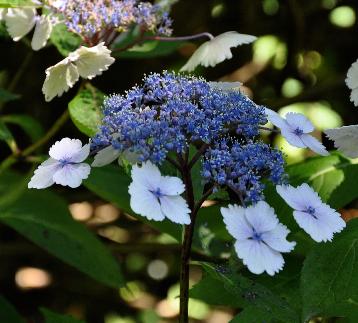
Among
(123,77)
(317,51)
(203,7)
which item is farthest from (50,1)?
(317,51)

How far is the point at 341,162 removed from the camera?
1.59 metres

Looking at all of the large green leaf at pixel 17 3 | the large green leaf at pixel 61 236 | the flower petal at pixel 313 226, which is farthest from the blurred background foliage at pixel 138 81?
the flower petal at pixel 313 226

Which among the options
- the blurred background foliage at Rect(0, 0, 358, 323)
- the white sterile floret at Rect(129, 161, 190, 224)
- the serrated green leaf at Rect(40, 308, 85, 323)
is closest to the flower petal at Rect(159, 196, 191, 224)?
the white sterile floret at Rect(129, 161, 190, 224)

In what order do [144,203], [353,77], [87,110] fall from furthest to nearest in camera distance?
[87,110] → [353,77] → [144,203]

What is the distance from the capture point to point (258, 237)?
912 mm

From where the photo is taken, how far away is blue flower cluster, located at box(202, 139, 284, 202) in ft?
3.14

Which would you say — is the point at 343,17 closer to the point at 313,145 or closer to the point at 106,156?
the point at 313,145

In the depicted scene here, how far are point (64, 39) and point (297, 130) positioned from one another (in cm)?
65

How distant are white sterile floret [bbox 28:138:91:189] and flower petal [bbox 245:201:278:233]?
0.69ft

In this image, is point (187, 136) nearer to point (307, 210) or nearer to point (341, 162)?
point (307, 210)

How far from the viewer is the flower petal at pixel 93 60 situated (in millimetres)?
1282

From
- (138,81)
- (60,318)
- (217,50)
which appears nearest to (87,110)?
(217,50)

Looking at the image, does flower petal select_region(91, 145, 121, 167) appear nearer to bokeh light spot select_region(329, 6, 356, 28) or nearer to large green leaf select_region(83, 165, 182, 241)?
large green leaf select_region(83, 165, 182, 241)

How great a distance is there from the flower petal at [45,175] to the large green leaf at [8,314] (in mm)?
714
